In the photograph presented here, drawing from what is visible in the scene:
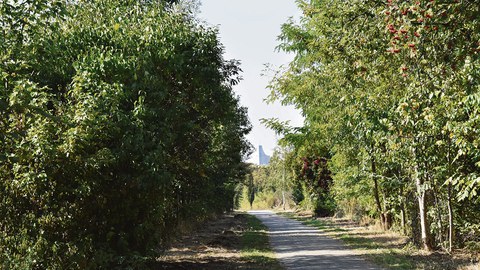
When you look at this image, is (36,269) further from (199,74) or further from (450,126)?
(450,126)

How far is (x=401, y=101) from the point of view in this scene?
22.0 feet

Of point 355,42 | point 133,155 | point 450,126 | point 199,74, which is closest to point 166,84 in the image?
point 199,74

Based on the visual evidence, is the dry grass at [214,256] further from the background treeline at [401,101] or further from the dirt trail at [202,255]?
the background treeline at [401,101]

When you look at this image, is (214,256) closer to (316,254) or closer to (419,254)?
(316,254)

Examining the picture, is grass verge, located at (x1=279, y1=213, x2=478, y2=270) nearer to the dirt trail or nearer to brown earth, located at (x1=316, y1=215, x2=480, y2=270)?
brown earth, located at (x1=316, y1=215, x2=480, y2=270)

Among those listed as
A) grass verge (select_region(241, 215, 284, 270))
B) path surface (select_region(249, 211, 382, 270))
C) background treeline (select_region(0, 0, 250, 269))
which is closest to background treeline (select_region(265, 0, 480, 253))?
path surface (select_region(249, 211, 382, 270))

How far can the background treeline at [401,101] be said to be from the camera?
22.0ft

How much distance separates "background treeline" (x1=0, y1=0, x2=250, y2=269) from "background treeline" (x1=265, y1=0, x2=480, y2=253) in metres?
3.88

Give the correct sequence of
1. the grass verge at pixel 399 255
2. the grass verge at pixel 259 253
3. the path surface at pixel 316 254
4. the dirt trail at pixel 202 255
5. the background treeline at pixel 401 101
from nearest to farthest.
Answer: the background treeline at pixel 401 101 → the grass verge at pixel 399 255 → the path surface at pixel 316 254 → the dirt trail at pixel 202 255 → the grass verge at pixel 259 253

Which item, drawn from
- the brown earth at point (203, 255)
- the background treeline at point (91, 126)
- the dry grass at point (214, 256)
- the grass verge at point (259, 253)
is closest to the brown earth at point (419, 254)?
the grass verge at point (259, 253)

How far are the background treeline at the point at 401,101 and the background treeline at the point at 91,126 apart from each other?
388 centimetres

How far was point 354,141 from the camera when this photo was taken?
19016 mm

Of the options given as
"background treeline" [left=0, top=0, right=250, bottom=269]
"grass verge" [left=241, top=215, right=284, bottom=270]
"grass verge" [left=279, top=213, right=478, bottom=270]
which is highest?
"background treeline" [left=0, top=0, right=250, bottom=269]

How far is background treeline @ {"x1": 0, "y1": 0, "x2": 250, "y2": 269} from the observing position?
7.75 metres
